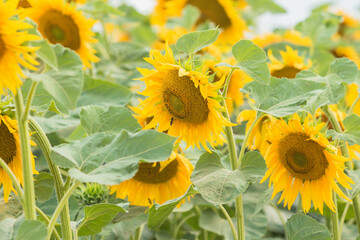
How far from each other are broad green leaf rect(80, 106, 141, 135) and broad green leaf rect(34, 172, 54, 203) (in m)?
0.10

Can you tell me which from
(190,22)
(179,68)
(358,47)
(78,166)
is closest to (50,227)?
(78,166)

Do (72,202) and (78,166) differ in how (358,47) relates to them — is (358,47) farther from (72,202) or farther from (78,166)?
(78,166)

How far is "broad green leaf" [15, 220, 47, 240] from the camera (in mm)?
588

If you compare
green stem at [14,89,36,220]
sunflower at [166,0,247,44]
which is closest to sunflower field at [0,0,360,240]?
green stem at [14,89,36,220]

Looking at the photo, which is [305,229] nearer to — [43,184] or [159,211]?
[159,211]

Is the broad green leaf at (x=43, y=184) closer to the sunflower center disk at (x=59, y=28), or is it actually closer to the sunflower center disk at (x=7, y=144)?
the sunflower center disk at (x=7, y=144)

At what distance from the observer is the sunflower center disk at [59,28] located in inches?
52.5

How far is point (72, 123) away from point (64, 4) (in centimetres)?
39

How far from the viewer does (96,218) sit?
0.79 m

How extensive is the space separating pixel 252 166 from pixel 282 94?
0.14 metres

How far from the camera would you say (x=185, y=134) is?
35.5 inches

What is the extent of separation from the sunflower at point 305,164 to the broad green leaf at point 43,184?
36cm

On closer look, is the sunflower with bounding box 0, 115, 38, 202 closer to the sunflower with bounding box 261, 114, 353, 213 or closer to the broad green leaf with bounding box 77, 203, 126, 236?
the broad green leaf with bounding box 77, 203, 126, 236

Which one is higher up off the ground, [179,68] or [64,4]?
[179,68]
